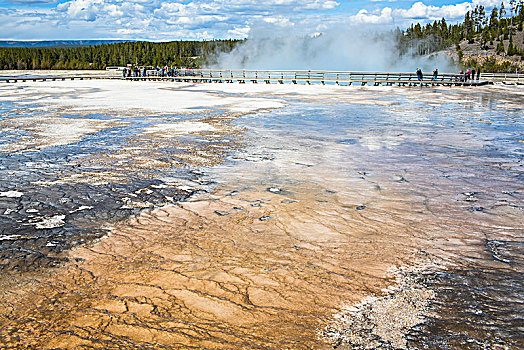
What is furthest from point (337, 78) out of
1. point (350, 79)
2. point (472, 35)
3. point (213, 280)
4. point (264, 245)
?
point (472, 35)

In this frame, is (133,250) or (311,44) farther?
(311,44)

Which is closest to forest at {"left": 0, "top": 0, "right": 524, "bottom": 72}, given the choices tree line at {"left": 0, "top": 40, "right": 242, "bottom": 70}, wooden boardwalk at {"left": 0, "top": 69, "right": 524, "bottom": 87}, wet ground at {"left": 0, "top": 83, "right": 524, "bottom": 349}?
tree line at {"left": 0, "top": 40, "right": 242, "bottom": 70}

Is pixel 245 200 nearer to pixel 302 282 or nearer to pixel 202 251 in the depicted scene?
pixel 202 251

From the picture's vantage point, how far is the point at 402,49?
14088 cm

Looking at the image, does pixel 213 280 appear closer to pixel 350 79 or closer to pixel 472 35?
pixel 350 79

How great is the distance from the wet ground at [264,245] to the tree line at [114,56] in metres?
101

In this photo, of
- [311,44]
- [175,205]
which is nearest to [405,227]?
[175,205]

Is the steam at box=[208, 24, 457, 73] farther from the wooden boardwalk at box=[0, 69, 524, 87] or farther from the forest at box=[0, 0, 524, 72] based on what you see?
the wooden boardwalk at box=[0, 69, 524, 87]

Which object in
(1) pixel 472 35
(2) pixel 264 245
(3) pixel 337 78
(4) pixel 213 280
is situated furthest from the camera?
(1) pixel 472 35

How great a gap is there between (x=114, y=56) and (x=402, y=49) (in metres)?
83.0

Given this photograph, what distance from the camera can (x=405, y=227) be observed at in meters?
6.41

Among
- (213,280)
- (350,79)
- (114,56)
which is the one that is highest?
(114,56)

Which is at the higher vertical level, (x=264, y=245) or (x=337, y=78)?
(x=337, y=78)

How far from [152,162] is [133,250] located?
4.70 meters
